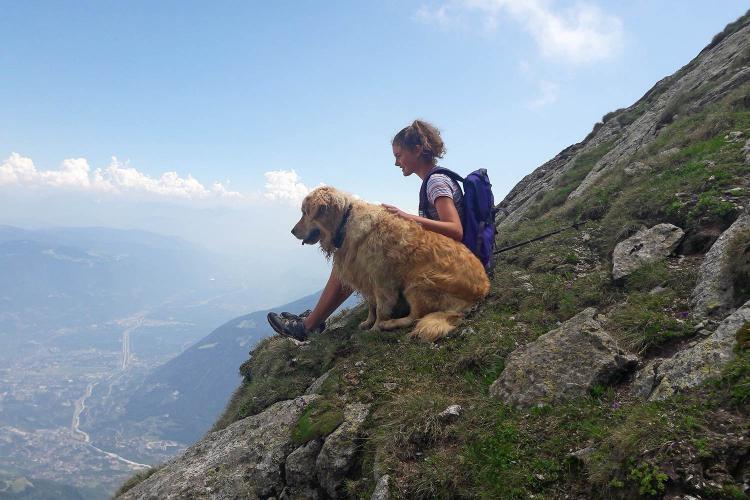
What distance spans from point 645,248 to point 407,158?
155 inches

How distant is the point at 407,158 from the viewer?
24.5 ft

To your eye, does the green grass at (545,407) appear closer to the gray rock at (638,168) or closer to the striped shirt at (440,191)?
the gray rock at (638,168)

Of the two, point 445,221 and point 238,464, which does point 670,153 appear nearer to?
point 445,221

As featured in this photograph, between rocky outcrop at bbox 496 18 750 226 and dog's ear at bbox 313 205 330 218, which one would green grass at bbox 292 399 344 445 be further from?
rocky outcrop at bbox 496 18 750 226

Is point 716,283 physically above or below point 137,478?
above

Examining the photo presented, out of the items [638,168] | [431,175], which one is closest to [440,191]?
[431,175]

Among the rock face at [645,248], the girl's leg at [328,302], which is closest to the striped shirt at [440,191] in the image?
the girl's leg at [328,302]

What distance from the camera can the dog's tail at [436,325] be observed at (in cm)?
572

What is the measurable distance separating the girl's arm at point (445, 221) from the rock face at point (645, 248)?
2.27 metres

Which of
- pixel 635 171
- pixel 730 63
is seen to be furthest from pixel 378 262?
pixel 730 63

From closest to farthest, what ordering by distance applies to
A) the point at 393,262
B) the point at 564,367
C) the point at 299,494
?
1. the point at 564,367
2. the point at 299,494
3. the point at 393,262

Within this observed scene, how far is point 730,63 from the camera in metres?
15.2

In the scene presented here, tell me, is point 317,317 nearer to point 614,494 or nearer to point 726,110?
point 614,494

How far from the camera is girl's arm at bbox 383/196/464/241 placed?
648cm
